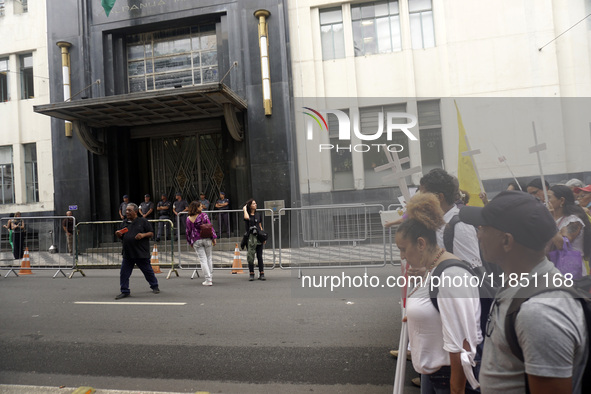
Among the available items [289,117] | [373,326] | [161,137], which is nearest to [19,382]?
[373,326]

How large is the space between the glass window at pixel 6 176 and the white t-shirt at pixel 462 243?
19.0m

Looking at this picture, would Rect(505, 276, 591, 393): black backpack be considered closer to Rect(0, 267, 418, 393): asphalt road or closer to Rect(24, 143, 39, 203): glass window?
Result: Rect(0, 267, 418, 393): asphalt road

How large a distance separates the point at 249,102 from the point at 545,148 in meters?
13.0

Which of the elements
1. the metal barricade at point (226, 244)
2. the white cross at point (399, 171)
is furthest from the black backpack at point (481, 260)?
the metal barricade at point (226, 244)

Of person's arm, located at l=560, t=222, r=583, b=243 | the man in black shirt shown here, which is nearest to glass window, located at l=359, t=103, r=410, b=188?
person's arm, located at l=560, t=222, r=583, b=243

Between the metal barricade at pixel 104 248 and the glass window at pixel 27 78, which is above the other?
the glass window at pixel 27 78

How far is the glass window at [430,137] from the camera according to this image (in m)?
2.06

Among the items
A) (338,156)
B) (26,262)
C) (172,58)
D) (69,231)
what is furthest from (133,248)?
(172,58)

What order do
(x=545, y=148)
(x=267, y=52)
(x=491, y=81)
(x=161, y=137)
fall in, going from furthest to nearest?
(x=161, y=137)
(x=267, y=52)
(x=491, y=81)
(x=545, y=148)

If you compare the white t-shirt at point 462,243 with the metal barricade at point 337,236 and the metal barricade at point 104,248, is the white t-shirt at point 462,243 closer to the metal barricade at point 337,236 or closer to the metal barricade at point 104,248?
the metal barricade at point 337,236

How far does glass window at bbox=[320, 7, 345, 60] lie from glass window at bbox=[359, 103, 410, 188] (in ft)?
38.9

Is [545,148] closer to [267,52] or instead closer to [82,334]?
[82,334]

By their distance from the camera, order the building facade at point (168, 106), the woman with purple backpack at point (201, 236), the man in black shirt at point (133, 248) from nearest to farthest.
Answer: the man in black shirt at point (133, 248), the woman with purple backpack at point (201, 236), the building facade at point (168, 106)

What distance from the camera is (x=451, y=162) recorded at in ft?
6.75
